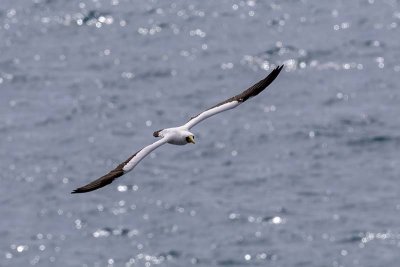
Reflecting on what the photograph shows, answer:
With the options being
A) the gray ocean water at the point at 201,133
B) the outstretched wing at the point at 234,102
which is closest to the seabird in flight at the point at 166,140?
the outstretched wing at the point at 234,102

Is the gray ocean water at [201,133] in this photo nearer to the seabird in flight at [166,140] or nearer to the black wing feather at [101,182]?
the seabird in flight at [166,140]

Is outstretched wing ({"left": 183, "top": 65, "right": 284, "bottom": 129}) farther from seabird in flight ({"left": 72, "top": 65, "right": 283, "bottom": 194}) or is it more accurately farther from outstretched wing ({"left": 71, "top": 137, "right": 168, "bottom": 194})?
outstretched wing ({"left": 71, "top": 137, "right": 168, "bottom": 194})

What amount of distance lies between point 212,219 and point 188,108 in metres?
18.2

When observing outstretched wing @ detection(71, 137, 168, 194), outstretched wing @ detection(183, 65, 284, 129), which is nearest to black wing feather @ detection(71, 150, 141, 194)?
outstretched wing @ detection(71, 137, 168, 194)

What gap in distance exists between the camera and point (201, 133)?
90.3m

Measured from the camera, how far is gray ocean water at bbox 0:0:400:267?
76.1 m

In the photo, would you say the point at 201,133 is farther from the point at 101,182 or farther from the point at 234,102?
the point at 101,182

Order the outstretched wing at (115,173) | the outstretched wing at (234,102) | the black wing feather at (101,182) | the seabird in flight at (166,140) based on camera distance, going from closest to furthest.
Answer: the black wing feather at (101,182) < the outstretched wing at (115,173) < the seabird in flight at (166,140) < the outstretched wing at (234,102)

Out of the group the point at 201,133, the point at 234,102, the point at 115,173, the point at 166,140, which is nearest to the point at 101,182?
the point at 115,173

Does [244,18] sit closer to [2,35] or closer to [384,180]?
[2,35]

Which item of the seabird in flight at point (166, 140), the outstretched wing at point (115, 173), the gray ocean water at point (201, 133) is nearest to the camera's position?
the outstretched wing at point (115, 173)

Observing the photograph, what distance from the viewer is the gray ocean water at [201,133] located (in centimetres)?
7612

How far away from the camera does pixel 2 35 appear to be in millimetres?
113562

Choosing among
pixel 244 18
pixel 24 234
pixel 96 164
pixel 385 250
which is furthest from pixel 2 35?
pixel 385 250
